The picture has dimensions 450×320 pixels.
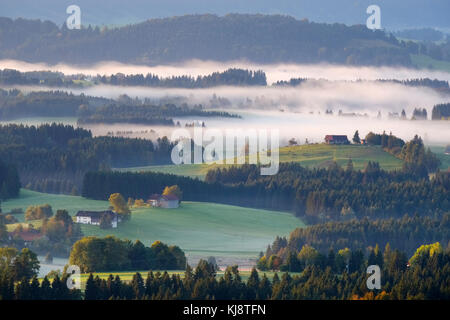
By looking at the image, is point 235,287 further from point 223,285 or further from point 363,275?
point 363,275

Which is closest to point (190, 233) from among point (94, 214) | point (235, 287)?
point (94, 214)

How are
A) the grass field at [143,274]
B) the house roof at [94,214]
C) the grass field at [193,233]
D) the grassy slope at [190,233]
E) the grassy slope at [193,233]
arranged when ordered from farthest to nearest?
the house roof at [94,214], the grassy slope at [193,233], the grassy slope at [190,233], the grass field at [193,233], the grass field at [143,274]

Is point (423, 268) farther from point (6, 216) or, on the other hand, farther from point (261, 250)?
point (6, 216)

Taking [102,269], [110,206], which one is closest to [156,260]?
[102,269]

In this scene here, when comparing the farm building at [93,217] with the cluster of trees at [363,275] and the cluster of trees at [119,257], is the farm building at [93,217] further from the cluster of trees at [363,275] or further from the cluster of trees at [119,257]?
the cluster of trees at [119,257]

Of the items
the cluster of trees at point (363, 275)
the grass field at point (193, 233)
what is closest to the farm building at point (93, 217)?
the grass field at point (193, 233)

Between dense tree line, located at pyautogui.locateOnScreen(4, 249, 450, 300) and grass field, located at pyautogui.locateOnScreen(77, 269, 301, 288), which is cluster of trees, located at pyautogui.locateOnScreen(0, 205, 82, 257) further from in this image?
dense tree line, located at pyautogui.locateOnScreen(4, 249, 450, 300)
